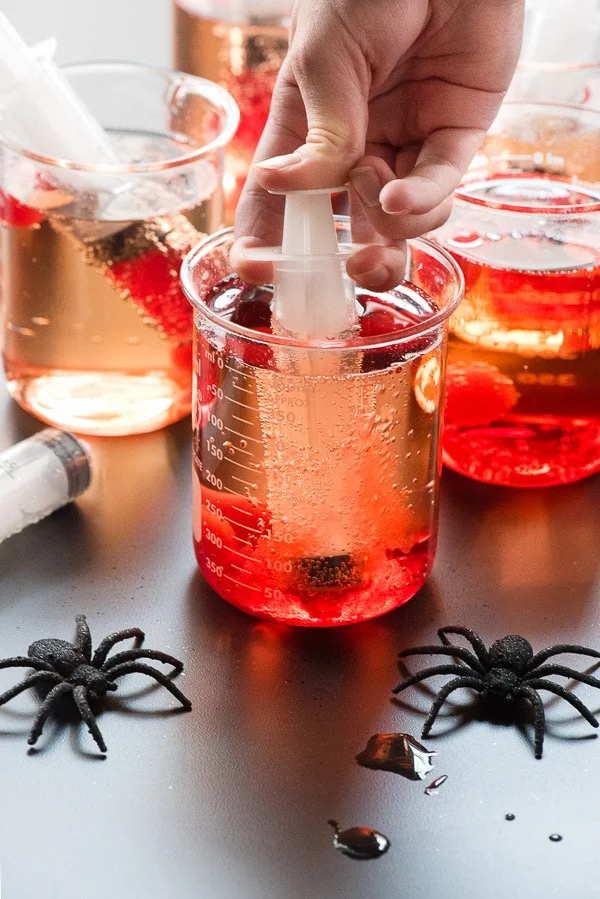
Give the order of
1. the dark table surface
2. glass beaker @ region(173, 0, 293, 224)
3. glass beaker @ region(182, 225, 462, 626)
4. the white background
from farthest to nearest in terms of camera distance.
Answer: the white background < glass beaker @ region(173, 0, 293, 224) < glass beaker @ region(182, 225, 462, 626) < the dark table surface

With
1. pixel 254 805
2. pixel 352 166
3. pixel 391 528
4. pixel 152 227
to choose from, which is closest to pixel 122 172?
pixel 152 227

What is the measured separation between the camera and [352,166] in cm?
83

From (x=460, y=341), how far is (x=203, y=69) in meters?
0.53

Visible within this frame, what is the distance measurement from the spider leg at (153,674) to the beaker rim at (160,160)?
0.41 meters

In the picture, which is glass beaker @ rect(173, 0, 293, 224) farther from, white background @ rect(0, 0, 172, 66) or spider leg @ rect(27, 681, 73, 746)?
spider leg @ rect(27, 681, 73, 746)

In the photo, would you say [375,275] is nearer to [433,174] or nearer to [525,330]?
[433,174]

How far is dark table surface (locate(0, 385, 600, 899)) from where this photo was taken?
0.77m

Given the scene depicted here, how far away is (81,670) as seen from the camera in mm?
892

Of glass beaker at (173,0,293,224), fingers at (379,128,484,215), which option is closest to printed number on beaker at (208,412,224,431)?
fingers at (379,128,484,215)

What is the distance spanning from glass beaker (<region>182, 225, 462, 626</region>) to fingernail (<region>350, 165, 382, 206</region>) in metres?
0.10

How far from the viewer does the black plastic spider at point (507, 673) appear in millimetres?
883

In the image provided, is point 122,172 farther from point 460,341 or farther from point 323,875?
point 323,875

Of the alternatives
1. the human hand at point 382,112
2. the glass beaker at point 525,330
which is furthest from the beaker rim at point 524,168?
the human hand at point 382,112

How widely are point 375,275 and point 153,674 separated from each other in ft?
1.07
